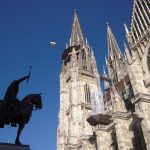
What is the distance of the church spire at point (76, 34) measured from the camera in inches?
2024

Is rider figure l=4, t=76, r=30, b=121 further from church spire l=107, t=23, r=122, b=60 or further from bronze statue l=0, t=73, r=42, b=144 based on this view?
church spire l=107, t=23, r=122, b=60

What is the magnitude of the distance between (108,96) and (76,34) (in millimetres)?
18328

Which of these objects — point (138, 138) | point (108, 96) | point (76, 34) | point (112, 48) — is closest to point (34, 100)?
point (138, 138)

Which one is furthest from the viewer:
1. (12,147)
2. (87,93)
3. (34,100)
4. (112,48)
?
(112,48)

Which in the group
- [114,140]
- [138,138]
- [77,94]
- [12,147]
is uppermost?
[77,94]

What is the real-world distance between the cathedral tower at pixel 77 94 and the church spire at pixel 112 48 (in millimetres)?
3868

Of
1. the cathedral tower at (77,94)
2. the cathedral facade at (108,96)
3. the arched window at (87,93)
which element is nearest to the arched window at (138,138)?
the cathedral facade at (108,96)

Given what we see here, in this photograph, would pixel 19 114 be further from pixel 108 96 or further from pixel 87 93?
pixel 108 96

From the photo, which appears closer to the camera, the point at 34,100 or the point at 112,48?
the point at 34,100

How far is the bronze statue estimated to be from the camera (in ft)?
23.7

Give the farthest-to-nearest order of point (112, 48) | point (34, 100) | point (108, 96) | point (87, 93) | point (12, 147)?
Answer: point (112, 48)
point (108, 96)
point (87, 93)
point (34, 100)
point (12, 147)

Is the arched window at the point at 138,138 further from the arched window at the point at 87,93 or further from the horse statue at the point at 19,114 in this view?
the arched window at the point at 87,93

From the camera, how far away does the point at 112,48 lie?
1993 inches

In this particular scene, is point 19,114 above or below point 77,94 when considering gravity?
below
